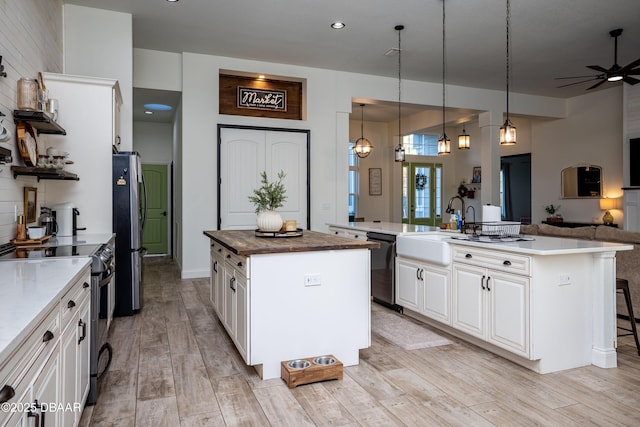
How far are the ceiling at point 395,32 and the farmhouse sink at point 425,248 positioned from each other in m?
2.65

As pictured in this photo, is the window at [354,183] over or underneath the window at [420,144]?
underneath

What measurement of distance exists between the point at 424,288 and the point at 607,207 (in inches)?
255

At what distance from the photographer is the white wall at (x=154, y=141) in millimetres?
9008

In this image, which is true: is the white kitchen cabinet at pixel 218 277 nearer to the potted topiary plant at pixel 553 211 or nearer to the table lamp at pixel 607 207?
the table lamp at pixel 607 207

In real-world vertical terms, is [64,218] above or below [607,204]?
below

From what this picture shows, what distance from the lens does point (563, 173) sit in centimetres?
930

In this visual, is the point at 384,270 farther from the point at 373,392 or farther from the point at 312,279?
the point at 373,392

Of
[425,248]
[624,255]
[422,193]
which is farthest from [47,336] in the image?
[422,193]

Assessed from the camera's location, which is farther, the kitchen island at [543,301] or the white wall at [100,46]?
the white wall at [100,46]

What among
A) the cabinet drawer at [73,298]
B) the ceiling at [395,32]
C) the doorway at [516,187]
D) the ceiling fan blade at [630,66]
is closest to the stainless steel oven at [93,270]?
the cabinet drawer at [73,298]

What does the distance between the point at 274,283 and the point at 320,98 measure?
195 inches

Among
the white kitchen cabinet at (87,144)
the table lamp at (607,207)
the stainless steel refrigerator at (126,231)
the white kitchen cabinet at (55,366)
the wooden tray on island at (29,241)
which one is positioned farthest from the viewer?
the table lamp at (607,207)

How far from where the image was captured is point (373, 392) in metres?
2.62

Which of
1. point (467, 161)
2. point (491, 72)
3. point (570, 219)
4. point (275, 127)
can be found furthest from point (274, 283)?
point (467, 161)
